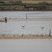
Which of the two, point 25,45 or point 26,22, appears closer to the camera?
point 25,45

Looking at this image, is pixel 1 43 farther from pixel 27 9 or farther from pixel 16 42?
pixel 27 9

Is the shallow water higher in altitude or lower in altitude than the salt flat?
higher

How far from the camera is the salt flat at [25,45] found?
2.55 meters

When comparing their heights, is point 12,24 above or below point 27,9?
below

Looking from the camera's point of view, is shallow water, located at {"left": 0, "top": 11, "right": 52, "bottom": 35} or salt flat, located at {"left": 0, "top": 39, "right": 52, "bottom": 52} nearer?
salt flat, located at {"left": 0, "top": 39, "right": 52, "bottom": 52}

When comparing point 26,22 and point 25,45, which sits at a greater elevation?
point 26,22

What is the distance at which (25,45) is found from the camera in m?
2.59

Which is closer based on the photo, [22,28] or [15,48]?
[15,48]

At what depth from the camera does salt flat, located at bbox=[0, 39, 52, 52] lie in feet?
8.37

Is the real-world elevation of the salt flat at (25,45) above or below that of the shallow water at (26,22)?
below

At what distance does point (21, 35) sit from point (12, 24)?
0.22 metres

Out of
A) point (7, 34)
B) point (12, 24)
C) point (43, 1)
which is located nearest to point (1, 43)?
point (7, 34)

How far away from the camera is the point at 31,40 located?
8.63 ft

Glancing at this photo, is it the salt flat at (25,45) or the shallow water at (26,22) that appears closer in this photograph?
the salt flat at (25,45)
